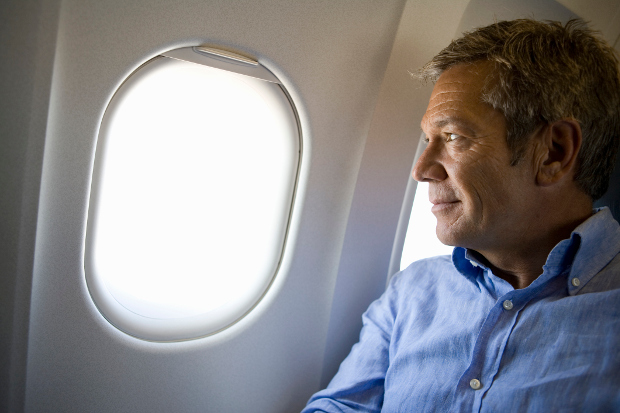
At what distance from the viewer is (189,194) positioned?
1764mm

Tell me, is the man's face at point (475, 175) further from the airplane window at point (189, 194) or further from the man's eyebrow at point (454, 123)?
the airplane window at point (189, 194)

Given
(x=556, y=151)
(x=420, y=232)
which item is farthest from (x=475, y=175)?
(x=420, y=232)

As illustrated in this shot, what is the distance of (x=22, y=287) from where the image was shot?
141 centimetres

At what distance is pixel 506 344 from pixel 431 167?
1.99 ft

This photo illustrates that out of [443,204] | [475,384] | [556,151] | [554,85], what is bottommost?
[475,384]

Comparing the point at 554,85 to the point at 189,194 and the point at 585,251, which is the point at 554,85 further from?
the point at 189,194

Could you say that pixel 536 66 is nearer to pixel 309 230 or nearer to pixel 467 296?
pixel 467 296

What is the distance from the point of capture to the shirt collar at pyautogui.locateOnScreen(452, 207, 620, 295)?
1329 millimetres

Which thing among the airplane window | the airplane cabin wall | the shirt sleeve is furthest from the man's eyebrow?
the shirt sleeve

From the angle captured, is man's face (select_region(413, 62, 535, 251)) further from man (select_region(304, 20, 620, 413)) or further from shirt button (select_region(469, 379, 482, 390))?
shirt button (select_region(469, 379, 482, 390))

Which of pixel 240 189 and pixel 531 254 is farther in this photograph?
pixel 240 189

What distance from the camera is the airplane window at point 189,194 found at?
5.13ft

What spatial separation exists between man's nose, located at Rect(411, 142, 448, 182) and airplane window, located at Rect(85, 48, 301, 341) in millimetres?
496

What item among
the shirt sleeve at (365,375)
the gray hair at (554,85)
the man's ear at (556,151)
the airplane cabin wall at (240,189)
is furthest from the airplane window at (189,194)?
the man's ear at (556,151)
